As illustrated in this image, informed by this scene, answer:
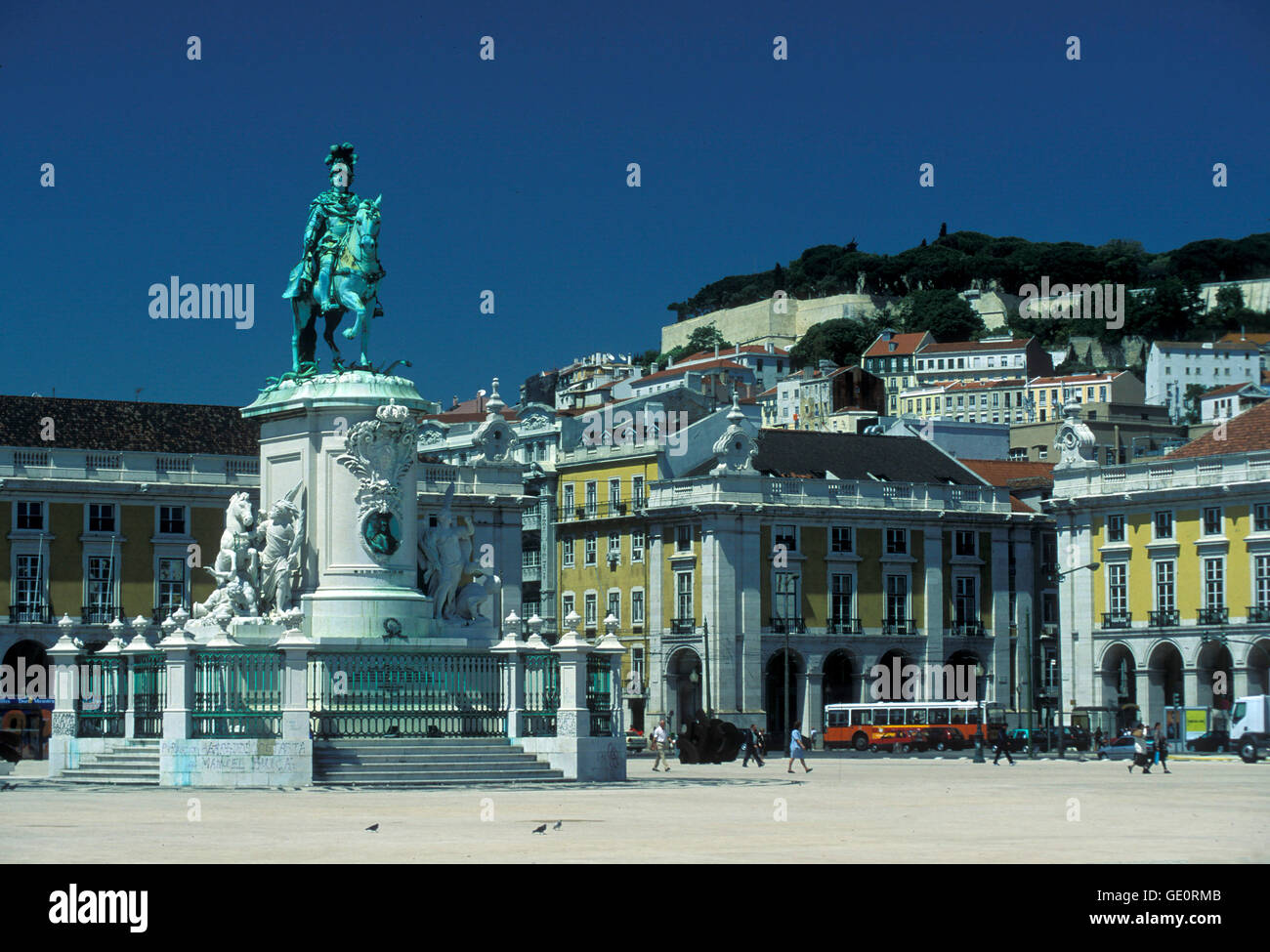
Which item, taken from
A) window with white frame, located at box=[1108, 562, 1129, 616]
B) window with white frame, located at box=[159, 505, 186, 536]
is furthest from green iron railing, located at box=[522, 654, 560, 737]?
window with white frame, located at box=[1108, 562, 1129, 616]

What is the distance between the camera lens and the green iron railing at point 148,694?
36.4 m

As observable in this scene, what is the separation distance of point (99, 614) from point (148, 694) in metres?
34.8

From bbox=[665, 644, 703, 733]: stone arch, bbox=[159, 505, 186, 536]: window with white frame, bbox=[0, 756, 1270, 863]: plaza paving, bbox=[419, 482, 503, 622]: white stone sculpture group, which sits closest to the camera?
bbox=[0, 756, 1270, 863]: plaza paving

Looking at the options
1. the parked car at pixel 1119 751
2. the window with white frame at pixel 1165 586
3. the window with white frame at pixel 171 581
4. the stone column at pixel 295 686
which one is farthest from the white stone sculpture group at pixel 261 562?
the window with white frame at pixel 1165 586

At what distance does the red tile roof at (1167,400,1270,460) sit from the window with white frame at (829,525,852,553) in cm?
1186

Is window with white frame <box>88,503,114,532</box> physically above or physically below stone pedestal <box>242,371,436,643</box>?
above

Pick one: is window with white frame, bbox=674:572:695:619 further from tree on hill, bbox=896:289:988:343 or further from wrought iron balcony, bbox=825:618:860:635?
tree on hill, bbox=896:289:988:343

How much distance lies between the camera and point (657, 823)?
83.9ft

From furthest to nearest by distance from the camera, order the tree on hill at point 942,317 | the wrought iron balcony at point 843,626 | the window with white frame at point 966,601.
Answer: the tree on hill at point 942,317
the window with white frame at point 966,601
the wrought iron balcony at point 843,626

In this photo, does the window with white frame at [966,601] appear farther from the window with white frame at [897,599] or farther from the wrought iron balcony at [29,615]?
the wrought iron balcony at [29,615]

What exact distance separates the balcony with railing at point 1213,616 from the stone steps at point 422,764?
40009 millimetres

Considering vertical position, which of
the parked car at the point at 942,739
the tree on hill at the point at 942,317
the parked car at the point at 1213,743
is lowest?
the parked car at the point at 942,739

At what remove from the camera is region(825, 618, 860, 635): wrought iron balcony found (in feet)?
260
